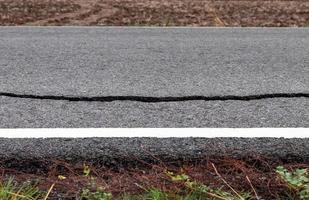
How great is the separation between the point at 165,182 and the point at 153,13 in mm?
7788

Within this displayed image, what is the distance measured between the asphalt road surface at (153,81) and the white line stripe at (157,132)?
85 millimetres

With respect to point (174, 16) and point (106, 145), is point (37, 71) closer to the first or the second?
point (106, 145)

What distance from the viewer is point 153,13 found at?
968 centimetres

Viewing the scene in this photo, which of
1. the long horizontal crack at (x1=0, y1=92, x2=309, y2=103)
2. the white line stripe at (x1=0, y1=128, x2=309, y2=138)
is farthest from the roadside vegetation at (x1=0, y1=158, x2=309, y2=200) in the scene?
the long horizontal crack at (x1=0, y1=92, x2=309, y2=103)

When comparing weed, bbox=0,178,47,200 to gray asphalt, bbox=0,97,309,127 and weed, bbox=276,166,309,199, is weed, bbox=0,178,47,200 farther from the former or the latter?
weed, bbox=276,166,309,199

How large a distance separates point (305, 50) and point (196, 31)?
2009 mm

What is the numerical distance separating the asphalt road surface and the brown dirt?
2.82 m

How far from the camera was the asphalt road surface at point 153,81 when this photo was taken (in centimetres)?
293

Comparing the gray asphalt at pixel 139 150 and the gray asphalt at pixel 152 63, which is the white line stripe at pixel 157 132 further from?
the gray asphalt at pixel 152 63

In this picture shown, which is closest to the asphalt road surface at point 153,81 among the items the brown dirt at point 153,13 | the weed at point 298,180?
the weed at point 298,180

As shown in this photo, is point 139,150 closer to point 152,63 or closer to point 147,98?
point 147,98

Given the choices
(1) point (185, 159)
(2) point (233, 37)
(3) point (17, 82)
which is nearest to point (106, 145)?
(1) point (185, 159)

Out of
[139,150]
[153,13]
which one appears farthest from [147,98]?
[153,13]

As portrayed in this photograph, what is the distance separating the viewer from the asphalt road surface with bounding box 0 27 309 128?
2932mm
